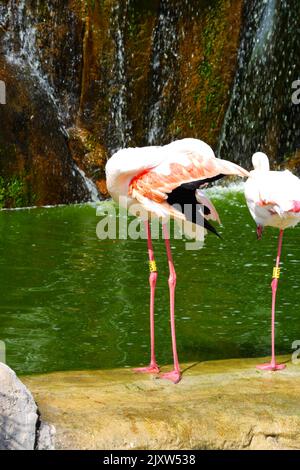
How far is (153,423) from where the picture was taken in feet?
11.2

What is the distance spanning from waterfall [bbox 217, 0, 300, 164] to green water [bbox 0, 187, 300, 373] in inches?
194

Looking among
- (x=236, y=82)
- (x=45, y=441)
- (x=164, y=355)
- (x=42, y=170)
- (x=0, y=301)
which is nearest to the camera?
(x=45, y=441)

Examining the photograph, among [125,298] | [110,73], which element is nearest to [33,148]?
[110,73]

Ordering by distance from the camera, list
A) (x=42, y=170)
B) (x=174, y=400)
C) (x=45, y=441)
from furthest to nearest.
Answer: (x=42, y=170) < (x=174, y=400) < (x=45, y=441)

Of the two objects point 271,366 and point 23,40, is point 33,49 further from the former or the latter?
point 271,366

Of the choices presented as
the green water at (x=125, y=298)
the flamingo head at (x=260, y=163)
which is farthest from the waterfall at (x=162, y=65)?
the flamingo head at (x=260, y=163)

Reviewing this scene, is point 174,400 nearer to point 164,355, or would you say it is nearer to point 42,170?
point 164,355

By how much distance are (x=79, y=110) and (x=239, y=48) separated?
2665mm

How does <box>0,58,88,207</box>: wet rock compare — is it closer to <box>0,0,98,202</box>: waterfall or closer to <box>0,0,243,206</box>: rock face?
<box>0,0,243,206</box>: rock face

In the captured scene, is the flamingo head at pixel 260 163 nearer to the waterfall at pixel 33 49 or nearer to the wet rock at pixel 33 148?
the wet rock at pixel 33 148

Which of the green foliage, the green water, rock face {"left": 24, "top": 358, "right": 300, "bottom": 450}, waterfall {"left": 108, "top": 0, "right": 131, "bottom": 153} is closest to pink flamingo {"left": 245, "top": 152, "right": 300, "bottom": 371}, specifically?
rock face {"left": 24, "top": 358, "right": 300, "bottom": 450}

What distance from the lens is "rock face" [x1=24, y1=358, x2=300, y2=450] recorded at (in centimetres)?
335
